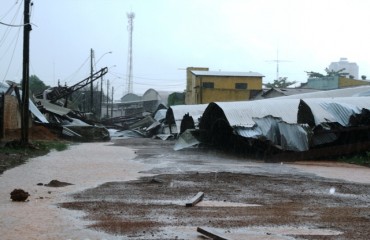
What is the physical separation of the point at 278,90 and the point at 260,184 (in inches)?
1452

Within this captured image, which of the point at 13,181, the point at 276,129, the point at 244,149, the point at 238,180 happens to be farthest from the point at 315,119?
the point at 13,181

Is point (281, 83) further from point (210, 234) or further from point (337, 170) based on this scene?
point (210, 234)

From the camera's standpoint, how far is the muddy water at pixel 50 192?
22.6 feet

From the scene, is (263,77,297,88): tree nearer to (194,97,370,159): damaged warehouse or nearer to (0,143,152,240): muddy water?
(194,97,370,159): damaged warehouse

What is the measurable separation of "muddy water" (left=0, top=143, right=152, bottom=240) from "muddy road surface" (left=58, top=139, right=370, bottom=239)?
1.13 feet

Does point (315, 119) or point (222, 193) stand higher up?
point (315, 119)

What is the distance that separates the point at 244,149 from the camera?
2422 cm

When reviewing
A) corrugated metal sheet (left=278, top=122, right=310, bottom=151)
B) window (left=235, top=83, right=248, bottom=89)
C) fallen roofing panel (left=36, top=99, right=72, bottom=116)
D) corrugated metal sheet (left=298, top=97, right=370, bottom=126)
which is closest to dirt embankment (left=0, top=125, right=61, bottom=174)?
fallen roofing panel (left=36, top=99, right=72, bottom=116)

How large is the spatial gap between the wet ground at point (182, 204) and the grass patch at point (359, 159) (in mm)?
4003

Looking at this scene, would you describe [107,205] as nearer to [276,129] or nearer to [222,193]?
[222,193]

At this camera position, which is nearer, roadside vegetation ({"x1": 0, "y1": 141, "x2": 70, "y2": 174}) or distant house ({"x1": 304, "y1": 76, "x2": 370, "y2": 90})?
roadside vegetation ({"x1": 0, "y1": 141, "x2": 70, "y2": 174})

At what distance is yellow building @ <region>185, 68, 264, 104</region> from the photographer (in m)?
56.0

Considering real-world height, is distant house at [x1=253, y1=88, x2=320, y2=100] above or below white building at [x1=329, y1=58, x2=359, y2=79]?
below

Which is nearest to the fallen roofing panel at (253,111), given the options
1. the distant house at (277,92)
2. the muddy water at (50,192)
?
the muddy water at (50,192)
